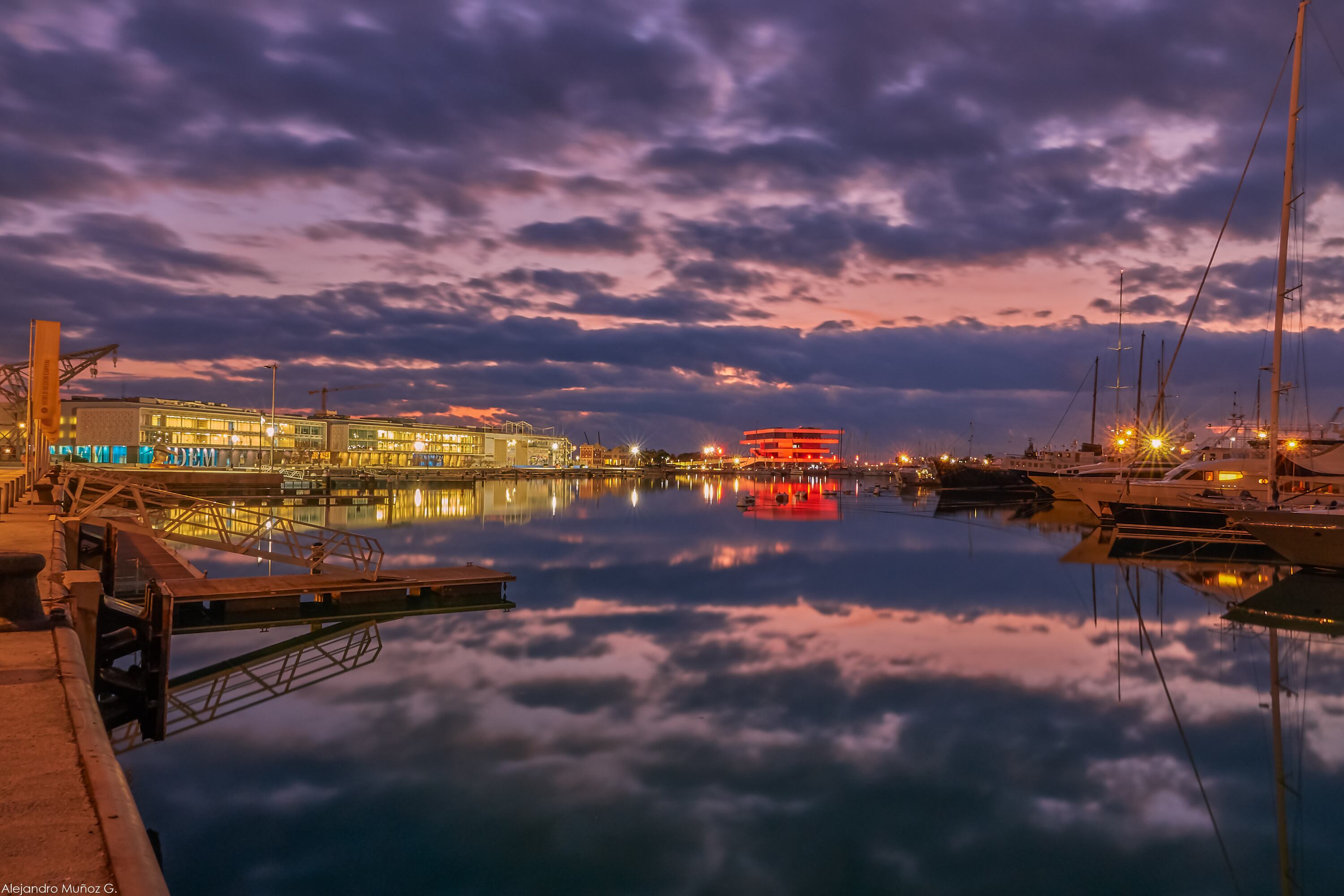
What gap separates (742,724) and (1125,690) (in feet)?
30.9

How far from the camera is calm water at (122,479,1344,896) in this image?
1041cm

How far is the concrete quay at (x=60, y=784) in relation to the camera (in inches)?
201

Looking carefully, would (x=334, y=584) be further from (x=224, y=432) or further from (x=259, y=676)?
(x=224, y=432)

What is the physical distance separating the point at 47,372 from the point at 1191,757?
102ft

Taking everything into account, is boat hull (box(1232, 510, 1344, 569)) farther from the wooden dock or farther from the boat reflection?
the wooden dock

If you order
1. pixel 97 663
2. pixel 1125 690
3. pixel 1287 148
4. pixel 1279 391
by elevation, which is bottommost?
pixel 1125 690

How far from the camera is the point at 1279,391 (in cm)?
3014

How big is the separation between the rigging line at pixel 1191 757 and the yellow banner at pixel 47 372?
95.5 ft

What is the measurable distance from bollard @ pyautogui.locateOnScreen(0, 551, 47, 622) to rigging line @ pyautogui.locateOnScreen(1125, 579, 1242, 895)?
15.7 metres

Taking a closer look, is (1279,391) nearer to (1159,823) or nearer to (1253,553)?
(1253,553)

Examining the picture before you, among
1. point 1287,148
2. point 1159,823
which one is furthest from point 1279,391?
point 1159,823

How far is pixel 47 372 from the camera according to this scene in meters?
25.8

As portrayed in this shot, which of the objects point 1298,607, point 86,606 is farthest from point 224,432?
point 1298,607

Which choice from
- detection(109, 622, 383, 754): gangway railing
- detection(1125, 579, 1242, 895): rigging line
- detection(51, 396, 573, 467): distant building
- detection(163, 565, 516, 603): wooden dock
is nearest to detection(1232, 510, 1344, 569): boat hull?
detection(1125, 579, 1242, 895): rigging line
